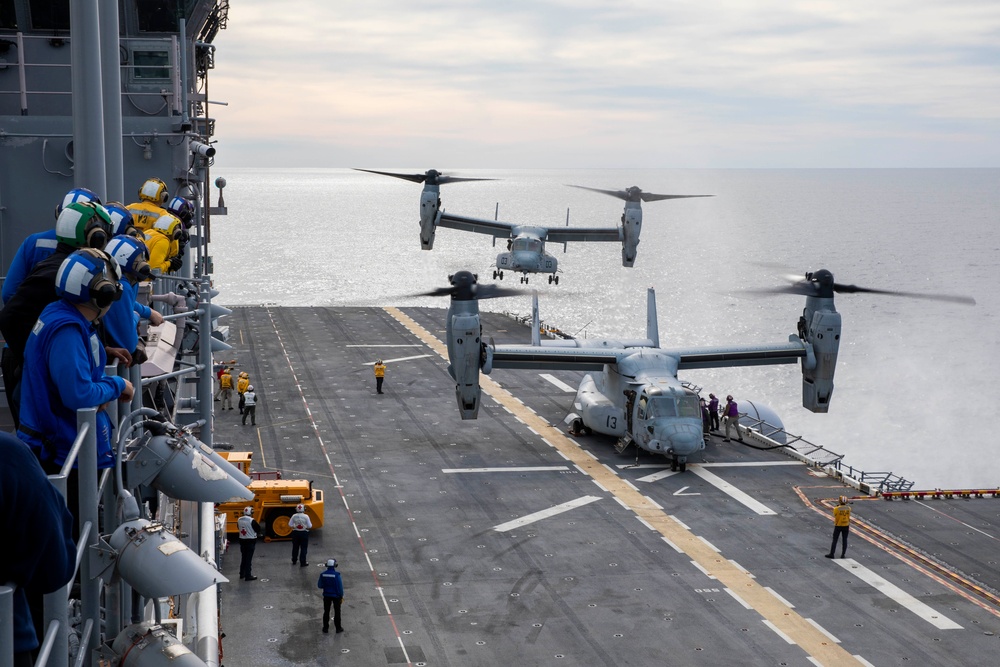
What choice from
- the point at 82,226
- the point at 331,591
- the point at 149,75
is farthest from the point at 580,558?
the point at 82,226

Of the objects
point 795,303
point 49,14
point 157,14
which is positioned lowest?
point 795,303

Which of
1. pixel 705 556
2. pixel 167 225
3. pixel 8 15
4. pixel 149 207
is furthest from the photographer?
pixel 705 556

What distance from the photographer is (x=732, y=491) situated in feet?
106

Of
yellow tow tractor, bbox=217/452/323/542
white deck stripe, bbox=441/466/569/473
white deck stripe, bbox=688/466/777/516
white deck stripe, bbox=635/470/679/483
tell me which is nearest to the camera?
yellow tow tractor, bbox=217/452/323/542

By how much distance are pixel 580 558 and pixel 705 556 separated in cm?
329

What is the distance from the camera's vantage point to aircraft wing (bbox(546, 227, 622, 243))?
58469 mm

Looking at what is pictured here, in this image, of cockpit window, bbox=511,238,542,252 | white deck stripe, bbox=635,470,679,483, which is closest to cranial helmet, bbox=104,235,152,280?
white deck stripe, bbox=635,470,679,483

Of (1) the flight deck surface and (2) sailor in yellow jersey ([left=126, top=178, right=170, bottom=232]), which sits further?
(1) the flight deck surface

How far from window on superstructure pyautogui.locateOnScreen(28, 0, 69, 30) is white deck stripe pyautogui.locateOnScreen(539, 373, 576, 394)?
3049 centimetres

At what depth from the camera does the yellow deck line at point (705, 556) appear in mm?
21281

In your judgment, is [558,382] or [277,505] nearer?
[277,505]

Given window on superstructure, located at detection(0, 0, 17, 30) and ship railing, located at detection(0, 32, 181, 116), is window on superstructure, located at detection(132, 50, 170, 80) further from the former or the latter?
window on superstructure, located at detection(0, 0, 17, 30)

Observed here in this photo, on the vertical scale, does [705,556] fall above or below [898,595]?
below

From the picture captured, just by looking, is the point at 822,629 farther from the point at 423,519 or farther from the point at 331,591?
the point at 423,519
